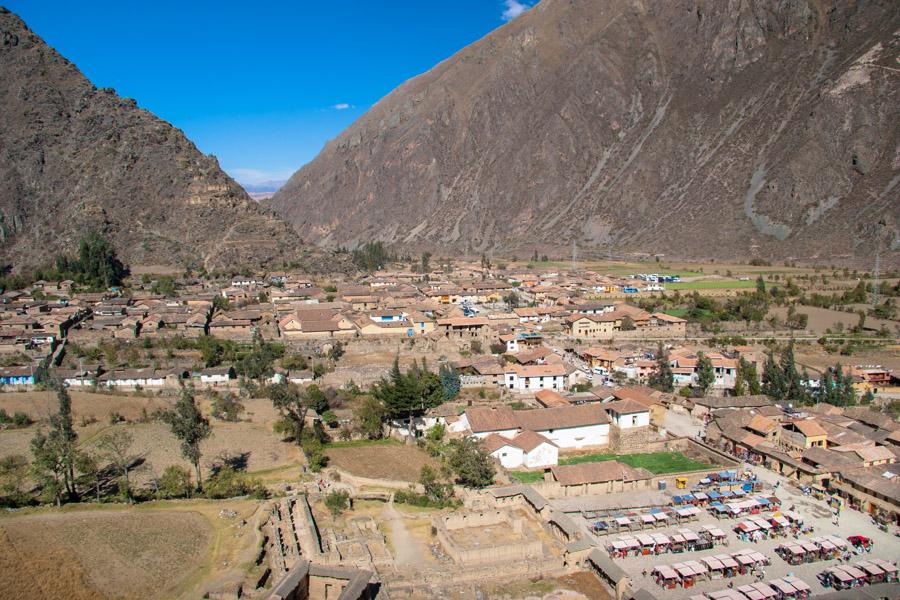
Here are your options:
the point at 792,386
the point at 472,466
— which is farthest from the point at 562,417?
the point at 792,386

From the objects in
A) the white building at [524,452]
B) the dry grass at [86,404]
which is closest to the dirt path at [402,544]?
the white building at [524,452]

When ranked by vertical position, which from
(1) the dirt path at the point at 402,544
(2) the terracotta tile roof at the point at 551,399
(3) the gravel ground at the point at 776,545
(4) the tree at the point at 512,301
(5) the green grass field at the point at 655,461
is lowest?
(3) the gravel ground at the point at 776,545

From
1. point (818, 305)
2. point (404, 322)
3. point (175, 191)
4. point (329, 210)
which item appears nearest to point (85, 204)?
point (175, 191)

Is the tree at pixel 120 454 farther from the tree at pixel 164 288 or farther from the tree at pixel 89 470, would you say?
the tree at pixel 164 288

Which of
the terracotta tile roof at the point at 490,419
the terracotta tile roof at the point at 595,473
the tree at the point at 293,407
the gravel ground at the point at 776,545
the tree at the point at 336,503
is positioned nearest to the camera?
the gravel ground at the point at 776,545

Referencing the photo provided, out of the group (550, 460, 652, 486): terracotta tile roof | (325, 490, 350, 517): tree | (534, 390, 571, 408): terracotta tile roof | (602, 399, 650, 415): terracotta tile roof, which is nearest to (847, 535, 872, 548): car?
(550, 460, 652, 486): terracotta tile roof

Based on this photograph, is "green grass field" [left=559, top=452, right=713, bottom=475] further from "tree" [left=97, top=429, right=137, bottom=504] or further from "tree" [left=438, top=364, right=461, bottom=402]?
"tree" [left=97, top=429, right=137, bottom=504]

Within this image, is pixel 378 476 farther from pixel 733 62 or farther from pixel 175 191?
pixel 733 62

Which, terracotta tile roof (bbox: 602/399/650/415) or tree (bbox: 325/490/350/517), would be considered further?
terracotta tile roof (bbox: 602/399/650/415)
